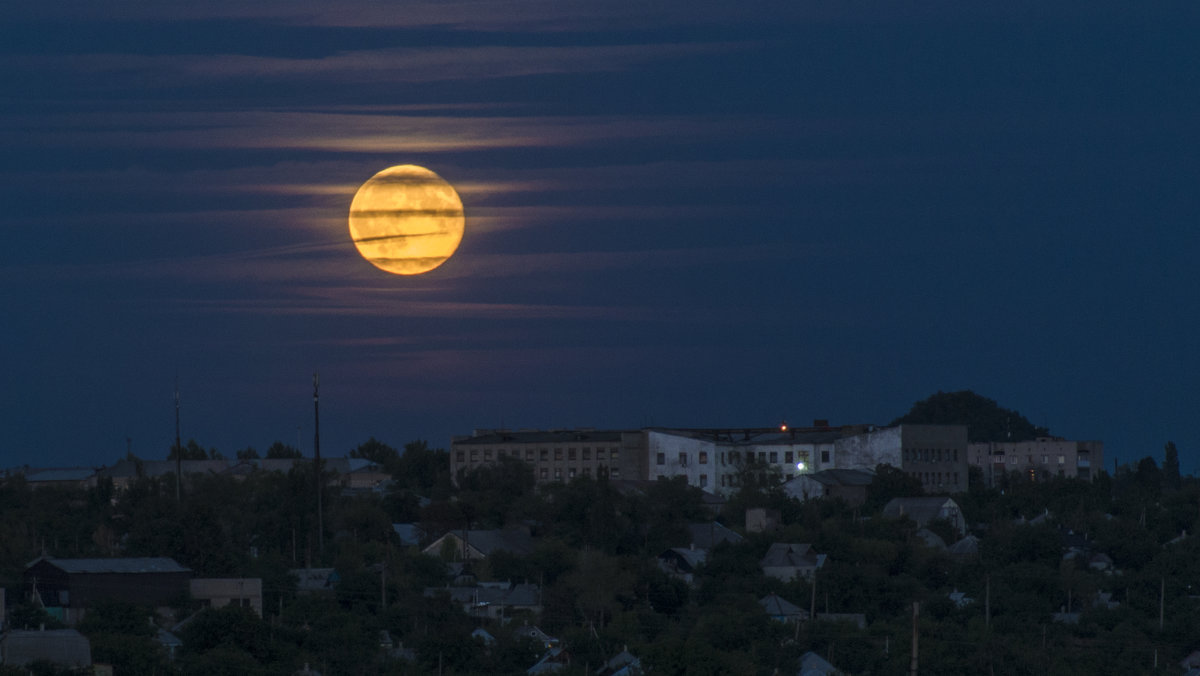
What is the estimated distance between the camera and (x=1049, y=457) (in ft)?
489

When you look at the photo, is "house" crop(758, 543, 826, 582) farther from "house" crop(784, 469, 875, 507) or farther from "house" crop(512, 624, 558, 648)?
"house" crop(784, 469, 875, 507)

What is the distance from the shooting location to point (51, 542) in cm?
8362

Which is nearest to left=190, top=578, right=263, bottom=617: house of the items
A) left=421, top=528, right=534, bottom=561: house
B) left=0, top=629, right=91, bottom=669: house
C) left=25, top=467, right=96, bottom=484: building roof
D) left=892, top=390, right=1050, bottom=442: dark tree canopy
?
left=0, top=629, right=91, bottom=669: house

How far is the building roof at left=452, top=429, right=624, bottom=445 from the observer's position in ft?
419

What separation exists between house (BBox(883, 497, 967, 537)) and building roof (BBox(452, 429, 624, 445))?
33.5 meters

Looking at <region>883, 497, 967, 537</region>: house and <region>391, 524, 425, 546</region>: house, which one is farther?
<region>883, 497, 967, 537</region>: house

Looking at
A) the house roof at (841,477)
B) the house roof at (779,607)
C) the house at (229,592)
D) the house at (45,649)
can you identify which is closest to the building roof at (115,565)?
the house at (229,592)

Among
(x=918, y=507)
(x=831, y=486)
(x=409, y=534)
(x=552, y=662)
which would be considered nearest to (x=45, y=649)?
(x=552, y=662)

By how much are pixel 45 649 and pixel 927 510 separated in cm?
5522

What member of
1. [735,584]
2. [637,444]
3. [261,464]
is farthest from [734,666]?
[261,464]

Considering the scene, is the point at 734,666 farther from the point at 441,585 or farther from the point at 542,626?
the point at 441,585

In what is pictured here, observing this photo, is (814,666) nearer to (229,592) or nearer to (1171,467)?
(229,592)

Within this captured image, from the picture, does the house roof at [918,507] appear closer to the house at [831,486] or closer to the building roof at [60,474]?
the house at [831,486]

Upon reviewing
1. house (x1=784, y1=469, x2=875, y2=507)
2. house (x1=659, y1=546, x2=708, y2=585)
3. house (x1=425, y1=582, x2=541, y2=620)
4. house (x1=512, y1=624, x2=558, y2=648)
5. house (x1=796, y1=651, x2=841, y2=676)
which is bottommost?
house (x1=796, y1=651, x2=841, y2=676)
